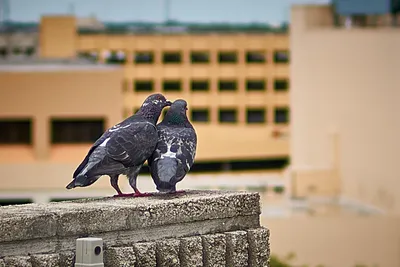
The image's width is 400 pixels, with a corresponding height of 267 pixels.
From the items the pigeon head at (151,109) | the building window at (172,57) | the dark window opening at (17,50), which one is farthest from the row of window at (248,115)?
the pigeon head at (151,109)

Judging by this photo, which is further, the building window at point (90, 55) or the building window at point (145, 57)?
the building window at point (145, 57)

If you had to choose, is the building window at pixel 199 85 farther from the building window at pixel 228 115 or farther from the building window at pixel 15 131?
the building window at pixel 15 131

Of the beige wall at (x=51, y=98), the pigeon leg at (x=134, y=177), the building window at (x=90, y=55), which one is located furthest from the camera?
the building window at (x=90, y=55)

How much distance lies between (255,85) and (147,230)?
224 feet

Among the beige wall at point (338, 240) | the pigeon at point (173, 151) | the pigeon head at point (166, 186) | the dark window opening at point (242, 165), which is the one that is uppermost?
the pigeon at point (173, 151)

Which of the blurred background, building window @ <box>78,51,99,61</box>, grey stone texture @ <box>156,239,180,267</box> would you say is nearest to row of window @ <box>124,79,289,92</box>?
building window @ <box>78,51,99,61</box>

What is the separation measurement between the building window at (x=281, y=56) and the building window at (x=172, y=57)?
4.63 m

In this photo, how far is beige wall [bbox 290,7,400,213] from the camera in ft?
151

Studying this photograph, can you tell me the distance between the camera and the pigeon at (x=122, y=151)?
1111cm

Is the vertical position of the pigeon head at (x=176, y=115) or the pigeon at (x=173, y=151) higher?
the pigeon head at (x=176, y=115)

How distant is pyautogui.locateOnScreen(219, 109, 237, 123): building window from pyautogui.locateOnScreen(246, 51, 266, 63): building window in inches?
103

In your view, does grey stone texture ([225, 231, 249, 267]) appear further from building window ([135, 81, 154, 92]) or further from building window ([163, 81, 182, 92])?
building window ([135, 81, 154, 92])

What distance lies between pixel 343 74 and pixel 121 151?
120ft

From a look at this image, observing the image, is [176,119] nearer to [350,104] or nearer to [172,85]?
[350,104]
